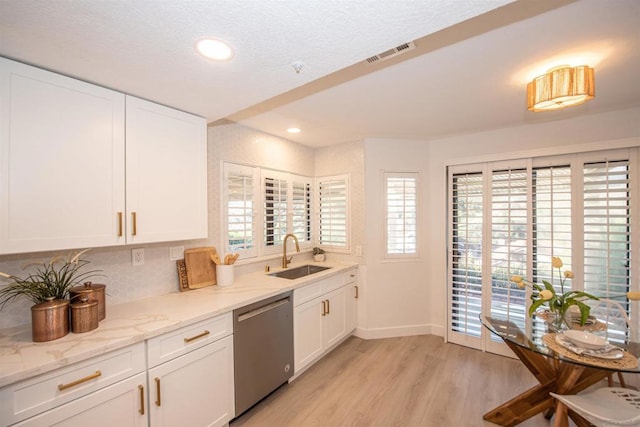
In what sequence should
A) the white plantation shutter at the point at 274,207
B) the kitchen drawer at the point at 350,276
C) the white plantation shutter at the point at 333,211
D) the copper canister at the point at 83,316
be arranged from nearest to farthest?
1. the copper canister at the point at 83,316
2. the white plantation shutter at the point at 274,207
3. the kitchen drawer at the point at 350,276
4. the white plantation shutter at the point at 333,211

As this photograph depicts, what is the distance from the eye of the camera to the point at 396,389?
2.39m

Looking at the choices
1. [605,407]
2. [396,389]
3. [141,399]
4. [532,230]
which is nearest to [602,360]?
[605,407]

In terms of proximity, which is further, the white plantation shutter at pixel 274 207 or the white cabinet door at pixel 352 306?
the white cabinet door at pixel 352 306

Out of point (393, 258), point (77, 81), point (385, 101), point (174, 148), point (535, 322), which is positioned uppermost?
point (385, 101)

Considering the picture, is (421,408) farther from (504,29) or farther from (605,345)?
(504,29)

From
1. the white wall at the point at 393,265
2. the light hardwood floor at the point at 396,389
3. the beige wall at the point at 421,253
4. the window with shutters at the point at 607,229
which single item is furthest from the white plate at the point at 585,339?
the white wall at the point at 393,265

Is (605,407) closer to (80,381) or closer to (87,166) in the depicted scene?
(80,381)

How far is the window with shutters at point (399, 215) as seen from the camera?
3.40m

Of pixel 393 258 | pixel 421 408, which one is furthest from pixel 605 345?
pixel 393 258

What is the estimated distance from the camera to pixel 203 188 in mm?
2115

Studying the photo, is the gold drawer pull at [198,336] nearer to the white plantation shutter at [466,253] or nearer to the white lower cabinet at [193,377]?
the white lower cabinet at [193,377]

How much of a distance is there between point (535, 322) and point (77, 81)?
3344mm

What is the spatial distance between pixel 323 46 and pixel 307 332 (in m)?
2.33

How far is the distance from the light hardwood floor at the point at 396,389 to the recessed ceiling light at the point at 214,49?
2377 millimetres
